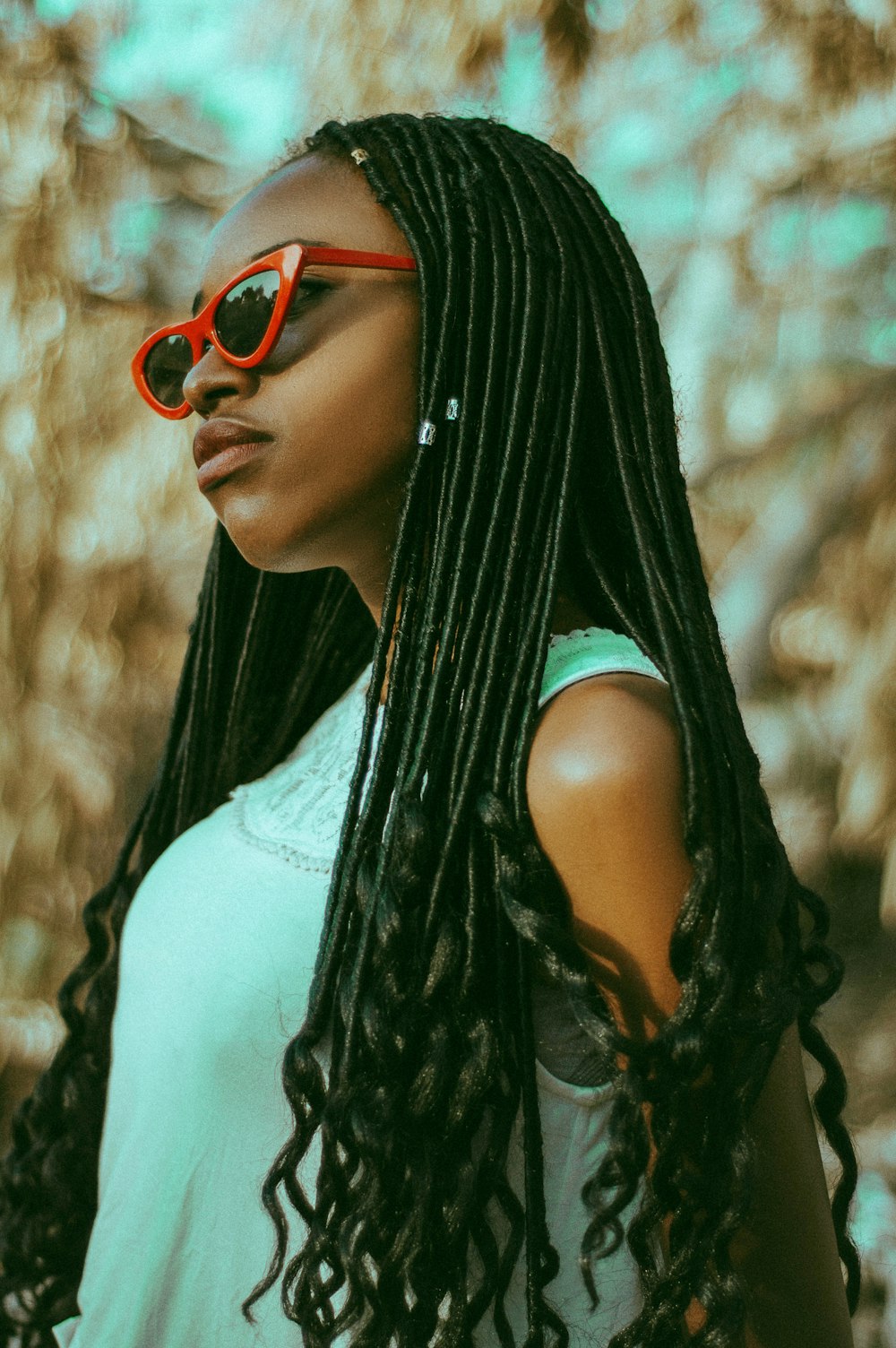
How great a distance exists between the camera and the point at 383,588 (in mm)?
1425

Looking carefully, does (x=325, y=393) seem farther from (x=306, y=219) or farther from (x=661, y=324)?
(x=661, y=324)

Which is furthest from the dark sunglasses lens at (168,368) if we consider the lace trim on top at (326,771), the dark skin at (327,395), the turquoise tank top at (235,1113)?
the turquoise tank top at (235,1113)

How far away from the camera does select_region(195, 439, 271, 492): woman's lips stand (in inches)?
50.3

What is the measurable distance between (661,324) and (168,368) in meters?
1.53

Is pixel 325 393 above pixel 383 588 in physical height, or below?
above

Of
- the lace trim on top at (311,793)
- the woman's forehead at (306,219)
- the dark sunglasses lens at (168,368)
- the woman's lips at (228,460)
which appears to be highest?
the woman's forehead at (306,219)

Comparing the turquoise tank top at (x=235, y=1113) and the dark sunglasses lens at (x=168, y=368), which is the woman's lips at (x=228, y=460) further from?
the turquoise tank top at (x=235, y=1113)

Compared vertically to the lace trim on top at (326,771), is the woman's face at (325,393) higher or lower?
higher

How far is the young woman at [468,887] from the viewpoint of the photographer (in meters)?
1.06

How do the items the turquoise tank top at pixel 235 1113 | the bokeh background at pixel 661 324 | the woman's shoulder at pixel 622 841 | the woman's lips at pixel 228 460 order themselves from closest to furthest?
the woman's shoulder at pixel 622 841, the turquoise tank top at pixel 235 1113, the woman's lips at pixel 228 460, the bokeh background at pixel 661 324

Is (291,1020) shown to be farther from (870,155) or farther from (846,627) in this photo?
(870,155)

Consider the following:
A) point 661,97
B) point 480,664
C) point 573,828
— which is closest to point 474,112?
point 661,97

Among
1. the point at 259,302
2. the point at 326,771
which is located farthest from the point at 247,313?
the point at 326,771

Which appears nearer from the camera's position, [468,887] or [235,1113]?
[468,887]
